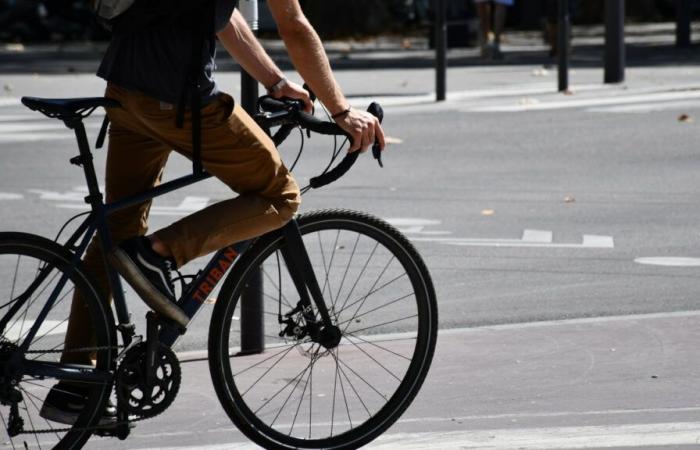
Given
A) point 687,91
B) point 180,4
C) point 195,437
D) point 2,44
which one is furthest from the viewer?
point 2,44

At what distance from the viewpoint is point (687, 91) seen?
16953 millimetres

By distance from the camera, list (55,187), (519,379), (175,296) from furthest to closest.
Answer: (55,187) → (519,379) → (175,296)

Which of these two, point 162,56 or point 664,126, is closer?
point 162,56

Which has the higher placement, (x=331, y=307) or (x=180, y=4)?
(x=180, y=4)

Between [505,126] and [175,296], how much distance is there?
9.87 meters

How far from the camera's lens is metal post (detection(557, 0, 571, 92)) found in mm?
16828

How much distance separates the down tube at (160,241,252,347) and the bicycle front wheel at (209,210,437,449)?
0.15 ft

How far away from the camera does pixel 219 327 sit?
4480mm

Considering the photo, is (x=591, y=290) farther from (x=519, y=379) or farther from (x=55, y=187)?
(x=55, y=187)

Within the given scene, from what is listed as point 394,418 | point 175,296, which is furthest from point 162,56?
point 394,418

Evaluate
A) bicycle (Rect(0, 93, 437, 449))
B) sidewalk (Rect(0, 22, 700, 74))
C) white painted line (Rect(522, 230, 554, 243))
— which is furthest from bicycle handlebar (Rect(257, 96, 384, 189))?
sidewalk (Rect(0, 22, 700, 74))

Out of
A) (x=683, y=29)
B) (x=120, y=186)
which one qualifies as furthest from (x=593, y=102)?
(x=120, y=186)

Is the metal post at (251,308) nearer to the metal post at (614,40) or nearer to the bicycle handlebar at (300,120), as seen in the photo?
the bicycle handlebar at (300,120)

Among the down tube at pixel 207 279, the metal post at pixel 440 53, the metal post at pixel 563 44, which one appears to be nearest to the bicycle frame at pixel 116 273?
the down tube at pixel 207 279
